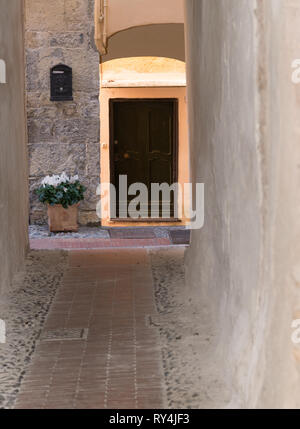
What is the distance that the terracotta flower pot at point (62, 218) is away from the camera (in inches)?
394

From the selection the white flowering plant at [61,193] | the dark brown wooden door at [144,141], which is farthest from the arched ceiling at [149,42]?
the white flowering plant at [61,193]

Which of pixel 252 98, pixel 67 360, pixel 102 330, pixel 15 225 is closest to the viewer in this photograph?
pixel 252 98

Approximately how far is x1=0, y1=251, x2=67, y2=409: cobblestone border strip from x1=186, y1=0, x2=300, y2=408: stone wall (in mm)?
1117

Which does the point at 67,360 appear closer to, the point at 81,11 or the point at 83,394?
the point at 83,394

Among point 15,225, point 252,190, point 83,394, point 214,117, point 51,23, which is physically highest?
point 51,23

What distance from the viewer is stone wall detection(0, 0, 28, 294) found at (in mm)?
6285

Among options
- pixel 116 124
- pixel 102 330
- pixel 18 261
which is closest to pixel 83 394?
pixel 102 330

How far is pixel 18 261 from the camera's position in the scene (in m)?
7.09

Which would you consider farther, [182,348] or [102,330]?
[102,330]

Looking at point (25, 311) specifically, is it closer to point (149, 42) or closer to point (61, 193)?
point (61, 193)

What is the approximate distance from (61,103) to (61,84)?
10.4 inches

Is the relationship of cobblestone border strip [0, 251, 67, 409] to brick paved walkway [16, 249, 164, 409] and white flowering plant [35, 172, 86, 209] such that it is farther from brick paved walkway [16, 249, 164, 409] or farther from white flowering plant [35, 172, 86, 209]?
white flowering plant [35, 172, 86, 209]

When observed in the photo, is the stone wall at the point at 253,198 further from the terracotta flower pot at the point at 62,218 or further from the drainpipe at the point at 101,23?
the terracotta flower pot at the point at 62,218
